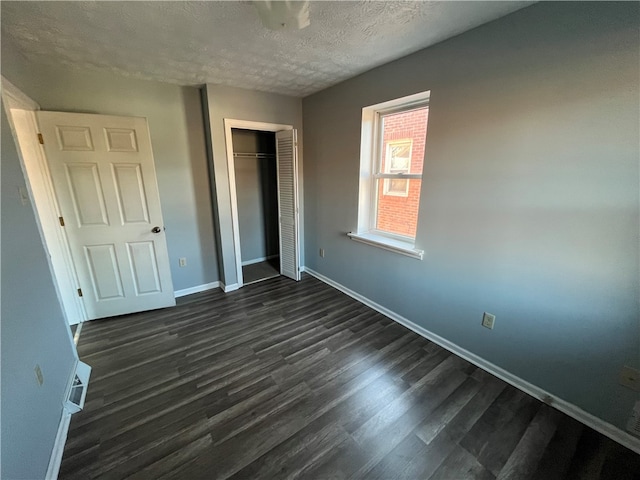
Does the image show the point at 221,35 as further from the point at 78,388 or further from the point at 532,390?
the point at 532,390

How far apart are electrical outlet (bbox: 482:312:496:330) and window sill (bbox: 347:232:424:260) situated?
25.7 inches

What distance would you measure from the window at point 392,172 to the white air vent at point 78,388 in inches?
102

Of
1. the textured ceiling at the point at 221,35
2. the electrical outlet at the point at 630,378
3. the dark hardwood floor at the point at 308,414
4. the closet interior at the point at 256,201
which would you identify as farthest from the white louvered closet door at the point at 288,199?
the electrical outlet at the point at 630,378

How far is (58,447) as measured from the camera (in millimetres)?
1371

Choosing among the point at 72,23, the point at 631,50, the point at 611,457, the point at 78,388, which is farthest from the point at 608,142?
the point at 78,388

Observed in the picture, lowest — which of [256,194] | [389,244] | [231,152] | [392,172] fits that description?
[389,244]

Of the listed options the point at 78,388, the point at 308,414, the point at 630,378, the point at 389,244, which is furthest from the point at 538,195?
the point at 78,388

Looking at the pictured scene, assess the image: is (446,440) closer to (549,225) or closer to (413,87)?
(549,225)

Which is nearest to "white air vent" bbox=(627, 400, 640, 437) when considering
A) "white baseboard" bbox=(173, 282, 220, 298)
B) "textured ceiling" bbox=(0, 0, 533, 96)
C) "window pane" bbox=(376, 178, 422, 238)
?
"window pane" bbox=(376, 178, 422, 238)

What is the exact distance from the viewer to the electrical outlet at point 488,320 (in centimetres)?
188

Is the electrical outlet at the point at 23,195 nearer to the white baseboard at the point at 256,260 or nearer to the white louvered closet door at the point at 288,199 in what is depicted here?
the white louvered closet door at the point at 288,199

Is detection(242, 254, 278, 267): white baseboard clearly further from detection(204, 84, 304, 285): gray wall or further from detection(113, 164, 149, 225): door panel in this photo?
detection(113, 164, 149, 225): door panel

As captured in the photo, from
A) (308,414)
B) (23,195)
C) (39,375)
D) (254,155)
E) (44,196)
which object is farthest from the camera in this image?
(254,155)

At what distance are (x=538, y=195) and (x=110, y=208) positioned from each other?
3.55 meters
